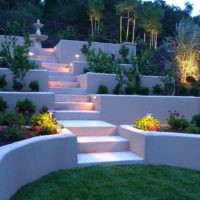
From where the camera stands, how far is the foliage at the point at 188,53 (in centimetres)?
1252

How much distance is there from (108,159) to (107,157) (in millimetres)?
142

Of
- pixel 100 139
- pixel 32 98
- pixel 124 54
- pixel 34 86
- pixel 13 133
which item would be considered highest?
pixel 124 54

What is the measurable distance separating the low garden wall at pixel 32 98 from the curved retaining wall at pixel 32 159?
2.82 meters

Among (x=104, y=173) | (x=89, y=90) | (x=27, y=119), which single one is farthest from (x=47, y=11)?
(x=104, y=173)

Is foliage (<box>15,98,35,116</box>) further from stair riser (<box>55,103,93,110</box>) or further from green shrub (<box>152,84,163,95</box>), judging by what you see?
green shrub (<box>152,84,163,95</box>)

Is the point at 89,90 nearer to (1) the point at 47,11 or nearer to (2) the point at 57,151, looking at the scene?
(2) the point at 57,151

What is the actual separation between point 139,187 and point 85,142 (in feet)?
6.21

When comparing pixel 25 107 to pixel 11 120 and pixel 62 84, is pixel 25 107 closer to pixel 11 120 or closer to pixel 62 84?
pixel 11 120

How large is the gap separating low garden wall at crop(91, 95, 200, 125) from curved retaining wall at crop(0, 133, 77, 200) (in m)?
3.38

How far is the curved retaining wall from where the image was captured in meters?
4.01

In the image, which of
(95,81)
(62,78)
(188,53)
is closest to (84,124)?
(95,81)

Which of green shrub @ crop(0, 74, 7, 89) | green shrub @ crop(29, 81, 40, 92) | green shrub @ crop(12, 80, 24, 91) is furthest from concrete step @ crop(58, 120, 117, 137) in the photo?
green shrub @ crop(0, 74, 7, 89)

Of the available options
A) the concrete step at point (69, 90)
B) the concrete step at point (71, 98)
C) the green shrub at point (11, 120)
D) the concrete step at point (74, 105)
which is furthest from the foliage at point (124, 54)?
the green shrub at point (11, 120)

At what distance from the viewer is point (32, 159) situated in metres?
4.74
